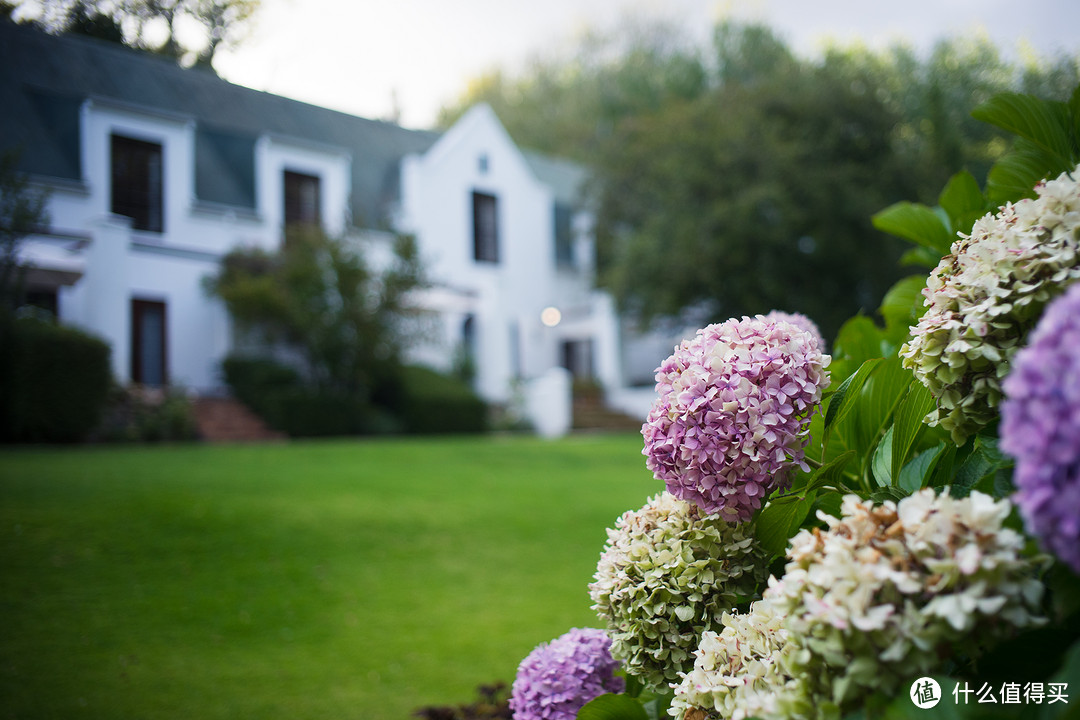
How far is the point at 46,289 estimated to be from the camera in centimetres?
423

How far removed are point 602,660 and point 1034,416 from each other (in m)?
1.30

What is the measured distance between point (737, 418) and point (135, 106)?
4.44 metres

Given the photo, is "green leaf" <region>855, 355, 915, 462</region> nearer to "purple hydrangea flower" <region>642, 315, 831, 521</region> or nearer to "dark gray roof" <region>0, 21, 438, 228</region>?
"purple hydrangea flower" <region>642, 315, 831, 521</region>

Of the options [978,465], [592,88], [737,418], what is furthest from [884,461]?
[592,88]

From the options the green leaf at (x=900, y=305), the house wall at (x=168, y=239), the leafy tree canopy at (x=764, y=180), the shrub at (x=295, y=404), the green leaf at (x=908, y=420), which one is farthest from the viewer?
the leafy tree canopy at (x=764, y=180)

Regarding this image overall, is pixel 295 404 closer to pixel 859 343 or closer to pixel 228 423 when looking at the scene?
pixel 228 423

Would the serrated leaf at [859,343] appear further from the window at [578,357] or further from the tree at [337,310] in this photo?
the window at [578,357]

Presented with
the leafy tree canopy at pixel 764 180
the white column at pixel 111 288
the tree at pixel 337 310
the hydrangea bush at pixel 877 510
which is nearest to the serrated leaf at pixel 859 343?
the hydrangea bush at pixel 877 510

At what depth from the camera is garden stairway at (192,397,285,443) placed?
7.58 meters

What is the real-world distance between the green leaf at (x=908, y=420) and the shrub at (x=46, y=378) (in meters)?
4.19

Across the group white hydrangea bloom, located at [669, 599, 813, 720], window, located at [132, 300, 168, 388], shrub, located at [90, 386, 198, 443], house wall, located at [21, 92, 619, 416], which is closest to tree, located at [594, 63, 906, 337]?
house wall, located at [21, 92, 619, 416]

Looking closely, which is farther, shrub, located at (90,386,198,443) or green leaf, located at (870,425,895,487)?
shrub, located at (90,386,198,443)

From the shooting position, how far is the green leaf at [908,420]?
1173mm

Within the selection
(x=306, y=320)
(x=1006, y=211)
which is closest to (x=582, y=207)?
(x=306, y=320)
